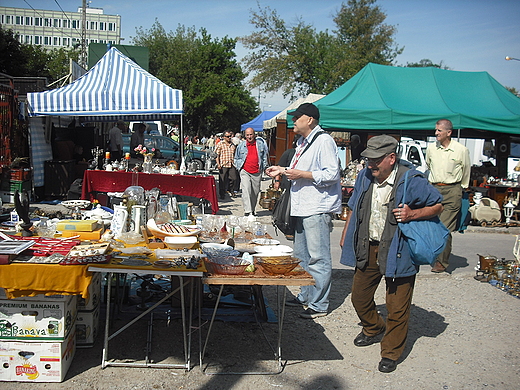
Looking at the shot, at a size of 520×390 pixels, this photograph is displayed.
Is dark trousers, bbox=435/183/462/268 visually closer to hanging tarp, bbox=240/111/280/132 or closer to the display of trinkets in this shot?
the display of trinkets

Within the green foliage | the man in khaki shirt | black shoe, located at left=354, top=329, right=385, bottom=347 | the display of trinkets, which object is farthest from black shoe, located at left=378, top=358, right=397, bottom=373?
the green foliage

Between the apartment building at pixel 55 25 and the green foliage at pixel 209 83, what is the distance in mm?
59807

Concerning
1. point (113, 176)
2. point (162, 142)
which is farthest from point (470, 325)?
point (162, 142)

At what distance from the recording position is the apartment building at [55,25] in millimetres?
101188

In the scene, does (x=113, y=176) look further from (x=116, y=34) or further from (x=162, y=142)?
(x=116, y=34)

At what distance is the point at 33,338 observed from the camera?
3.34 meters

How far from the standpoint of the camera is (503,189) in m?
12.3

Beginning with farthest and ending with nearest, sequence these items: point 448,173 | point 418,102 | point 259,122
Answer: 1. point 259,122
2. point 418,102
3. point 448,173

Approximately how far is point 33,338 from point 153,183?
22.7 feet

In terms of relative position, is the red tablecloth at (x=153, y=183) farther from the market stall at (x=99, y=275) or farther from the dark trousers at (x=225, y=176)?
the market stall at (x=99, y=275)

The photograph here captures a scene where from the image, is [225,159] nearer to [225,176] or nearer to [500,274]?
[225,176]

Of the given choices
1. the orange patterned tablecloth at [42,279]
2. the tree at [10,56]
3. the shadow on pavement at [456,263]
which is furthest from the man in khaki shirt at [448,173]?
the tree at [10,56]

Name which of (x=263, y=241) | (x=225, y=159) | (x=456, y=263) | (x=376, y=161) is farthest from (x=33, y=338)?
(x=225, y=159)

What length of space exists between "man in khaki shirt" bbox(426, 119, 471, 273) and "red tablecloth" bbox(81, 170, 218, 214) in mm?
4470
